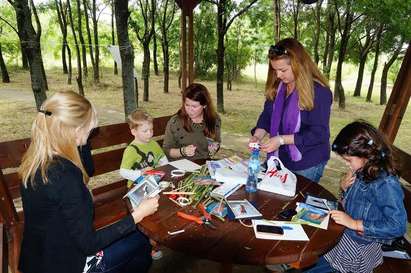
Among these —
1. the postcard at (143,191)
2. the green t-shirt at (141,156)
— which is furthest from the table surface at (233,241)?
the green t-shirt at (141,156)

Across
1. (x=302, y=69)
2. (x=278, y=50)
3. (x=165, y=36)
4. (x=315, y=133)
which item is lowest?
(x=315, y=133)

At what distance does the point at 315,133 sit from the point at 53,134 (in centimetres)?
214

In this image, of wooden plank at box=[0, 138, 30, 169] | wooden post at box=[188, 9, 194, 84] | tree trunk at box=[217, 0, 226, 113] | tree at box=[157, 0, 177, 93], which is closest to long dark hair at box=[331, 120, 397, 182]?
wooden plank at box=[0, 138, 30, 169]

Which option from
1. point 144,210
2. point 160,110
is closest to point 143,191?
point 144,210

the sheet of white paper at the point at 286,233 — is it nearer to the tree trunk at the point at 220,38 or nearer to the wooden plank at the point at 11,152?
the wooden plank at the point at 11,152

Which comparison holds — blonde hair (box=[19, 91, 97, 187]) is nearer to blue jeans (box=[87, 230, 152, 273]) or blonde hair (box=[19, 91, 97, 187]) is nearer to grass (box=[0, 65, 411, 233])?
blue jeans (box=[87, 230, 152, 273])

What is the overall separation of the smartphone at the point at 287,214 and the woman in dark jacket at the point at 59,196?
971 mm

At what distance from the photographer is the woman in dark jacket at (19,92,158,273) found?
167cm

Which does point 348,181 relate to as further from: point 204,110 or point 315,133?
point 204,110

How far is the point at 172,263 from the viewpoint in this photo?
316 cm

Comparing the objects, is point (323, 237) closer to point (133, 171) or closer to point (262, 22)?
point (133, 171)

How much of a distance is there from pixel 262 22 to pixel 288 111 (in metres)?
14.8

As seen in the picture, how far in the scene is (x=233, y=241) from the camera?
183 cm

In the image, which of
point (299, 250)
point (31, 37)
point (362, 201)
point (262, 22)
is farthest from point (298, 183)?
point (262, 22)
